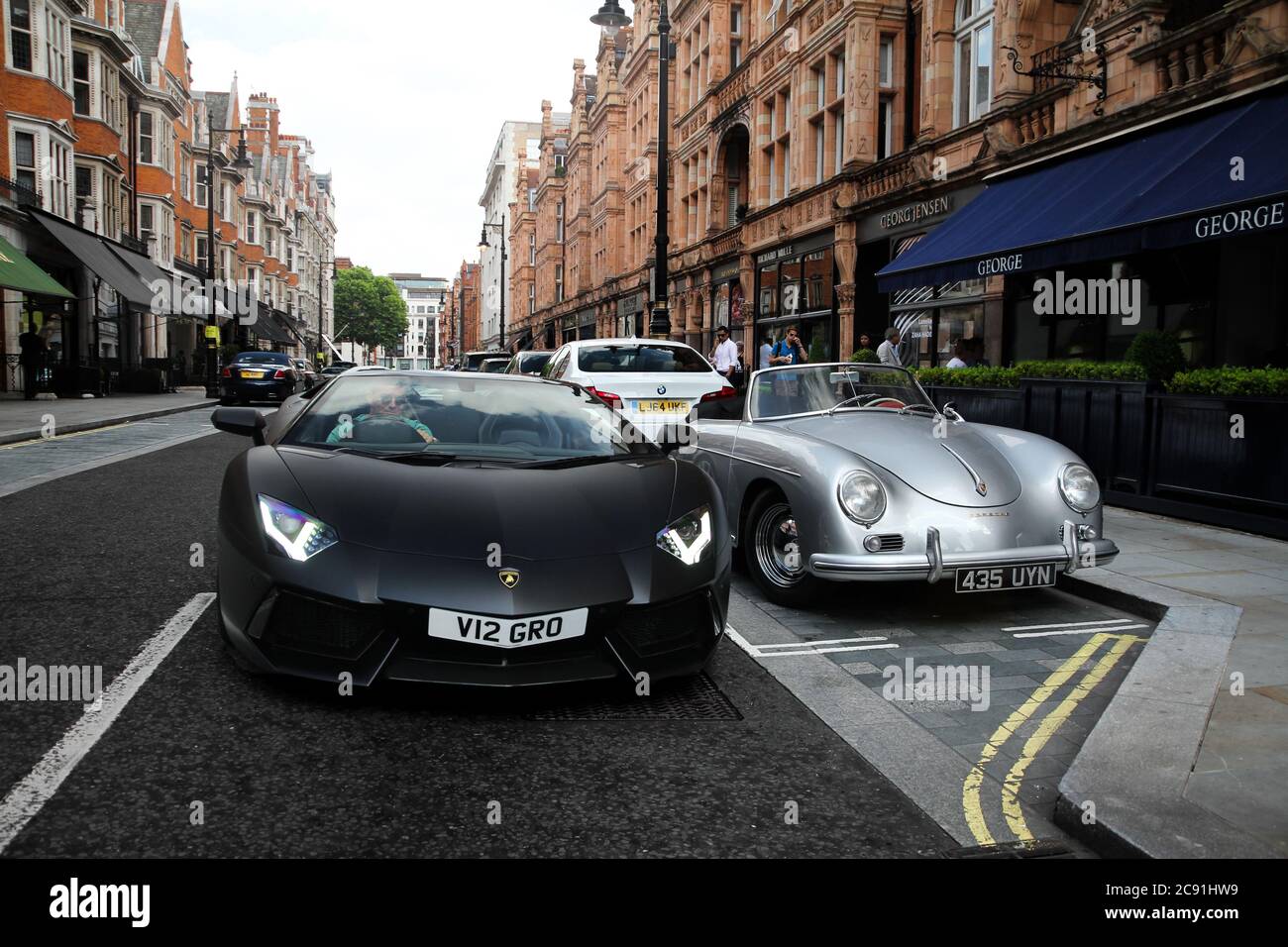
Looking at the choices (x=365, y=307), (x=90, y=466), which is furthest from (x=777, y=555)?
(x=365, y=307)

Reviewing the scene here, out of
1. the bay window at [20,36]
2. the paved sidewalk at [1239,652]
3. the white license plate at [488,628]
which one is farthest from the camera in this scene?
the bay window at [20,36]

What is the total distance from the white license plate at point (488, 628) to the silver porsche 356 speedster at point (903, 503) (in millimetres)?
2165

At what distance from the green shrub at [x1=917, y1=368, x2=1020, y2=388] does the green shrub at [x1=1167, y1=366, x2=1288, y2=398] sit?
7.44 feet

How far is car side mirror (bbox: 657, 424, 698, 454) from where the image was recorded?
4.96 m

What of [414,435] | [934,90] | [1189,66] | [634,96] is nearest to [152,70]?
[634,96]

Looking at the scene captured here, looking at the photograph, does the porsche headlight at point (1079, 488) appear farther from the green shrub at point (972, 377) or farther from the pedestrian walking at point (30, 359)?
the pedestrian walking at point (30, 359)

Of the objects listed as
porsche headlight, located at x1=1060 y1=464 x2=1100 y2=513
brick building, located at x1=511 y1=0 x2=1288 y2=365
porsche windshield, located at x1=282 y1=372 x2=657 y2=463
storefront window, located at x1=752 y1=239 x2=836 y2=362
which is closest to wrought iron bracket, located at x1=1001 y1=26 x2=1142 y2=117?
brick building, located at x1=511 y1=0 x2=1288 y2=365

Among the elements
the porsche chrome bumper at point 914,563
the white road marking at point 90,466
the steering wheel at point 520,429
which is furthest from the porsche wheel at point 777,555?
the white road marking at point 90,466

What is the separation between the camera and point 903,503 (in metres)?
5.24

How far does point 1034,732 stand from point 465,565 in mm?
2225

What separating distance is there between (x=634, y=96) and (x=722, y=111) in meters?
16.4

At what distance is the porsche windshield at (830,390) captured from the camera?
21.9 feet

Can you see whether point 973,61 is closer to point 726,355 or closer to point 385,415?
point 726,355

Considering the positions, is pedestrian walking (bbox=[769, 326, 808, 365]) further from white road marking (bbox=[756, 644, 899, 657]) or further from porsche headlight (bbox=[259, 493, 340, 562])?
porsche headlight (bbox=[259, 493, 340, 562])
